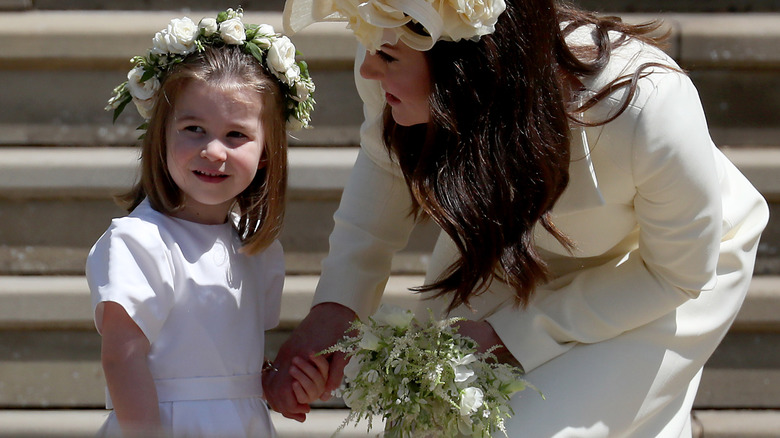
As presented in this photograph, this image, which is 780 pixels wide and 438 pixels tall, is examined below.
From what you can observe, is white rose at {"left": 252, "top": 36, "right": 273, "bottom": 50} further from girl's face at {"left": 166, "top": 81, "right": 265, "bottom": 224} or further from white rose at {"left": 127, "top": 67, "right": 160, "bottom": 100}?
white rose at {"left": 127, "top": 67, "right": 160, "bottom": 100}

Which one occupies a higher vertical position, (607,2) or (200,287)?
(607,2)

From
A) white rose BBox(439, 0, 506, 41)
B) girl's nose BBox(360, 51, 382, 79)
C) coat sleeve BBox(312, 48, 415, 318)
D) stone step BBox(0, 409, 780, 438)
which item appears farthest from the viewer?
stone step BBox(0, 409, 780, 438)

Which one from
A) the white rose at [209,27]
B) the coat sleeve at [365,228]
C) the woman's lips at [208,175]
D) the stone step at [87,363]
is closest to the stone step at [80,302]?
the stone step at [87,363]

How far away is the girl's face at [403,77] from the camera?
2156 mm

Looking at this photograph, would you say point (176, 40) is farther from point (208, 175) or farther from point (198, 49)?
point (208, 175)

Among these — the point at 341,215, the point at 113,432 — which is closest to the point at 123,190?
the point at 341,215

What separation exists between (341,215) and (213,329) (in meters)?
0.55

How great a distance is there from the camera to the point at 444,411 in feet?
6.91

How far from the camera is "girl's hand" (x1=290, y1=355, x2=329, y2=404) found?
8.13ft

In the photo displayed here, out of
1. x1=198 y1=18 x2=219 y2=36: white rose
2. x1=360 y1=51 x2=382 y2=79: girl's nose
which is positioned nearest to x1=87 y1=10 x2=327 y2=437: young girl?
x1=198 y1=18 x2=219 y2=36: white rose

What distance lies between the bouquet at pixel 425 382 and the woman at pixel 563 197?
0.16 m

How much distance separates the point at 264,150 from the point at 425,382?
80 cm

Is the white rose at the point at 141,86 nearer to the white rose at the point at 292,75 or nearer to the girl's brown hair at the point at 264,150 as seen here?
the girl's brown hair at the point at 264,150

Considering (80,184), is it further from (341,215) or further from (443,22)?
(443,22)
